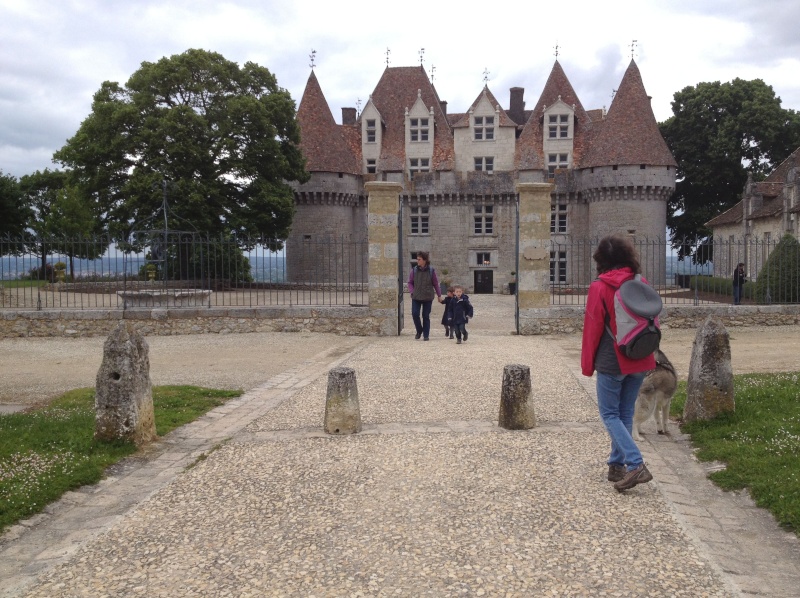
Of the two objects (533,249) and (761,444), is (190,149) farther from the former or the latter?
(761,444)

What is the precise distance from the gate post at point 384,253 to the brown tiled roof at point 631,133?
22.7m

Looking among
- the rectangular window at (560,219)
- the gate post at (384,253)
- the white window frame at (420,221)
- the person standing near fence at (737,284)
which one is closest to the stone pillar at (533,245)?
the gate post at (384,253)

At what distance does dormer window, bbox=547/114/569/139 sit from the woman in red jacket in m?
33.3

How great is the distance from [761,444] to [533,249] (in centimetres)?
845

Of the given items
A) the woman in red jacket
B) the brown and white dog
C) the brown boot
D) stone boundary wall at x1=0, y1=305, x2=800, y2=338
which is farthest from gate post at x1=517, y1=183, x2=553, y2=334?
the brown boot

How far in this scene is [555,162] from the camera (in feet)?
119

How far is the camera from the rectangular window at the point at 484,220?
121ft

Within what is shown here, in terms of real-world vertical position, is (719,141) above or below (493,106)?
below

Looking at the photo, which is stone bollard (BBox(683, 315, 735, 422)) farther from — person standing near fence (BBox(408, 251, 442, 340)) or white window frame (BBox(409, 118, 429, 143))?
white window frame (BBox(409, 118, 429, 143))

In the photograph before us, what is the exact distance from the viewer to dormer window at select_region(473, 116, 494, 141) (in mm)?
36375

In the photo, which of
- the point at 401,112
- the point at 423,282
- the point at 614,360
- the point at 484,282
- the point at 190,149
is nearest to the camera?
the point at 614,360

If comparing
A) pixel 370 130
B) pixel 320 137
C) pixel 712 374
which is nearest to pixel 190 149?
pixel 320 137

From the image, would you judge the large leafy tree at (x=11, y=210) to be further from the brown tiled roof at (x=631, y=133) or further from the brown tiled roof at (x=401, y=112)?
the brown tiled roof at (x=631, y=133)

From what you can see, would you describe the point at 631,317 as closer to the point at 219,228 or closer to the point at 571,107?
the point at 219,228
